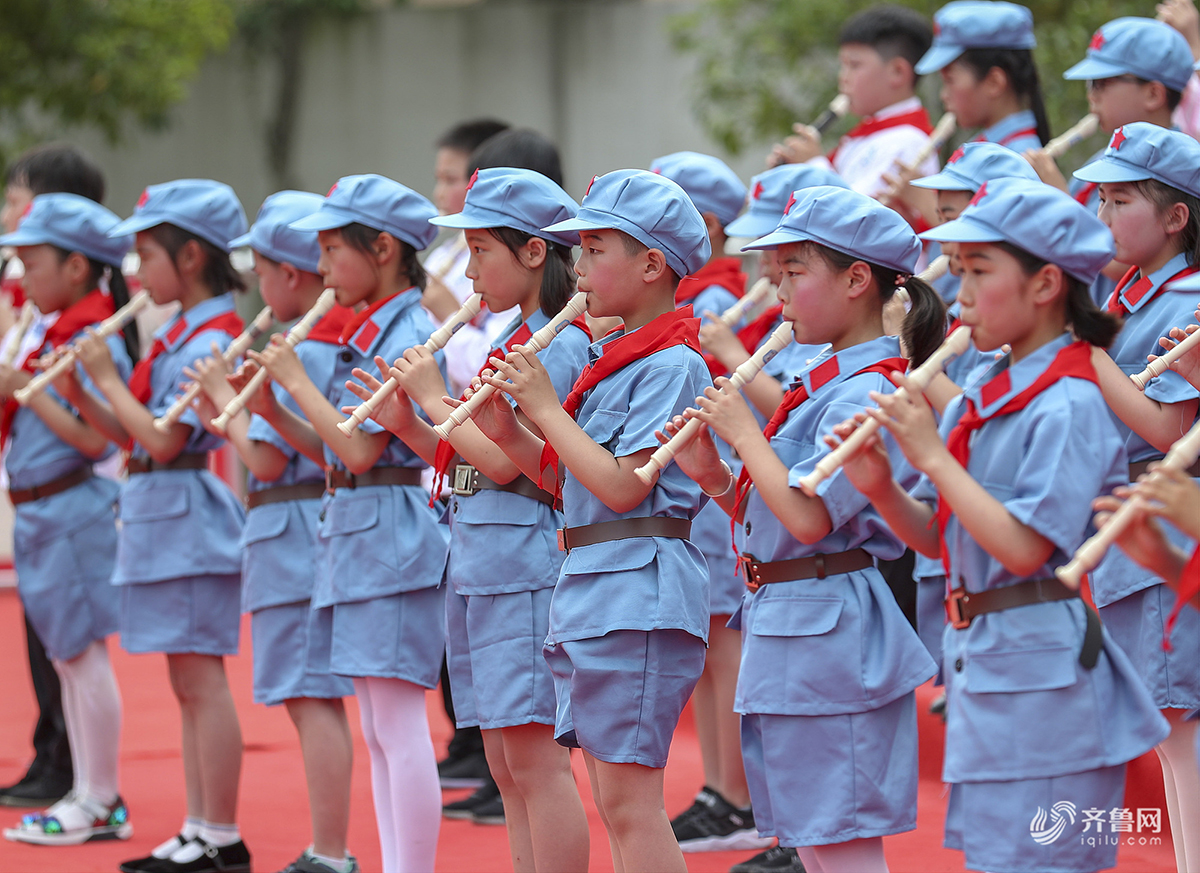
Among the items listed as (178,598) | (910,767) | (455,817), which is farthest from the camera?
(455,817)

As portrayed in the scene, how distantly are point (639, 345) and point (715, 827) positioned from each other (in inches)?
75.8

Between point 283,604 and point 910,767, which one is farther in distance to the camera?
point 283,604

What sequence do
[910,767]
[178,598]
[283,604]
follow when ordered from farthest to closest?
[178,598] < [283,604] < [910,767]

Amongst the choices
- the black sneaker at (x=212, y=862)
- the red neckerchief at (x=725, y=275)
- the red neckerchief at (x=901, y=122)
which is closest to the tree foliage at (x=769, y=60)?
the red neckerchief at (x=901, y=122)

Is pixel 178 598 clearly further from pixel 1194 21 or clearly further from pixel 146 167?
pixel 146 167

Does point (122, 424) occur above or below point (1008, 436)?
below

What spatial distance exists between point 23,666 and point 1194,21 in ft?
20.4

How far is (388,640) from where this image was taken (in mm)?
3740

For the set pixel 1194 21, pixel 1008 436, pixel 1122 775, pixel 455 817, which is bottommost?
pixel 455 817

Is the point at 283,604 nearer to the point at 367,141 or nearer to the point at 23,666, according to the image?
the point at 23,666

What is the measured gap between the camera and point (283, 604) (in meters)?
4.05

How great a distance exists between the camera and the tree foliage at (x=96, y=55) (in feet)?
36.2

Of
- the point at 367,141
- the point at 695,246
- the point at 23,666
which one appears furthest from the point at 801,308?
the point at 367,141

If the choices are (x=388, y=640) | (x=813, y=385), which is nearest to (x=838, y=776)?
(x=813, y=385)
